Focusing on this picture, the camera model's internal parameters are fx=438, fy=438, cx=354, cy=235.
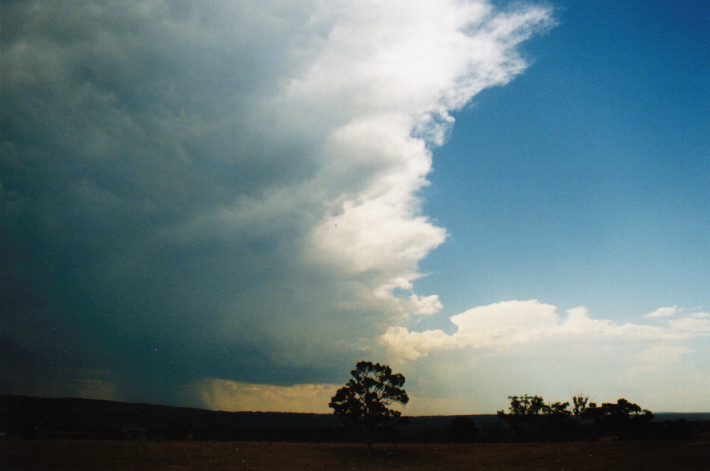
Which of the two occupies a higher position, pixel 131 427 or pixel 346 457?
pixel 346 457

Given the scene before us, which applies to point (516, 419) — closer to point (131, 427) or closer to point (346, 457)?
point (346, 457)

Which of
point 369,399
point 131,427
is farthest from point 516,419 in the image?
point 131,427

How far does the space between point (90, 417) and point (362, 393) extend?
145116mm

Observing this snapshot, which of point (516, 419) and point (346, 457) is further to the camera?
point (516, 419)

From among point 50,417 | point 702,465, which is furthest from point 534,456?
point 50,417

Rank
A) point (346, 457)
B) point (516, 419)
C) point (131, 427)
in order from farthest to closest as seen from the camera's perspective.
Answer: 1. point (131, 427)
2. point (516, 419)
3. point (346, 457)

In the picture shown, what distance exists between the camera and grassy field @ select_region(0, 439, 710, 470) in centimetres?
4953

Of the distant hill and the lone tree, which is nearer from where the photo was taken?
the lone tree

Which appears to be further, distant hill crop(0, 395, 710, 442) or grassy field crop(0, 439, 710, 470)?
distant hill crop(0, 395, 710, 442)

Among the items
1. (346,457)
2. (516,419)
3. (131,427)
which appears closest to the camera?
(346,457)

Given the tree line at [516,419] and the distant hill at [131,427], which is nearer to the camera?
the tree line at [516,419]

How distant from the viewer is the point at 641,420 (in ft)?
265

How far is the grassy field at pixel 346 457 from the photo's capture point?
4953 cm

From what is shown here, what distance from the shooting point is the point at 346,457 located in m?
66.6
